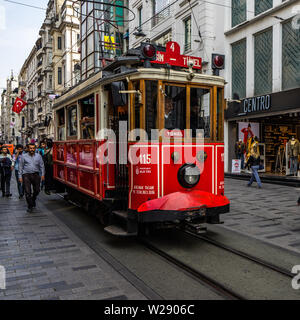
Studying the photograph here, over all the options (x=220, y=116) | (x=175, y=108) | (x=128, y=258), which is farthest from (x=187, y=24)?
(x=128, y=258)

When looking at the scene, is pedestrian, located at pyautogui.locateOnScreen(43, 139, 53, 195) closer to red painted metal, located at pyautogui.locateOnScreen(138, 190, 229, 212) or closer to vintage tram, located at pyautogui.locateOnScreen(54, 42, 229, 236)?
vintage tram, located at pyautogui.locateOnScreen(54, 42, 229, 236)

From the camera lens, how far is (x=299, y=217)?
7.76 meters

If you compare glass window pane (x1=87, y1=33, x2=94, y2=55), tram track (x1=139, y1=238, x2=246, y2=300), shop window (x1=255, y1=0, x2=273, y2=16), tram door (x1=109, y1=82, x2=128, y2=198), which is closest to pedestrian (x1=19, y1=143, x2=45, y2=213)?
tram door (x1=109, y1=82, x2=128, y2=198)

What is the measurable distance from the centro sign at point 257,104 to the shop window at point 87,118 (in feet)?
30.8

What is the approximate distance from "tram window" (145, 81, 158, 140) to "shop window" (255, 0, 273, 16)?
11.4 meters

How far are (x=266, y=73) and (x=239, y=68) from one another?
74.8 inches

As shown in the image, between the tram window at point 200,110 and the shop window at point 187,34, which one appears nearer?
the tram window at point 200,110

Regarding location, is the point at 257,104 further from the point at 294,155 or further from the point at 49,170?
the point at 49,170

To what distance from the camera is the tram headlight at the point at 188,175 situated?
18.6 feet

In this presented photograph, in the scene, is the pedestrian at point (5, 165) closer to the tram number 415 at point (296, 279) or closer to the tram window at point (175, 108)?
the tram window at point (175, 108)

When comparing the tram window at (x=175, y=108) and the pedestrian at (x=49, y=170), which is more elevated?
the tram window at (x=175, y=108)

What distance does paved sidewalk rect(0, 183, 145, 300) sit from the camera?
3.87 meters

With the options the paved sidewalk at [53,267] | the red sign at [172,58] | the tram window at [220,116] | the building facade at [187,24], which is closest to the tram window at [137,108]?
the red sign at [172,58]
